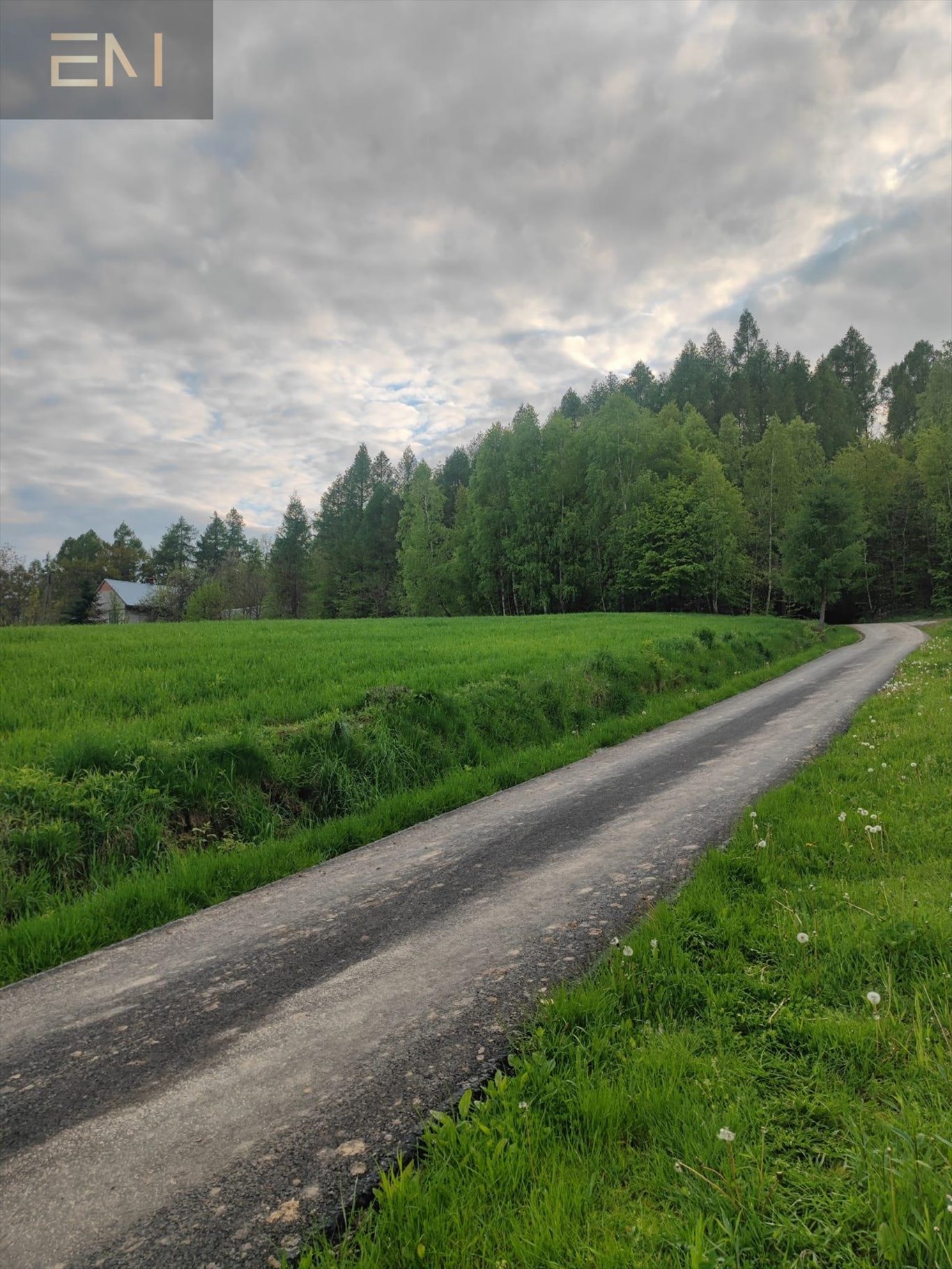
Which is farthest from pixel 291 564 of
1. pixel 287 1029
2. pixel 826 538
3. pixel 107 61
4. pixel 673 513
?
pixel 287 1029

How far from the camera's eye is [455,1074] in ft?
10.1

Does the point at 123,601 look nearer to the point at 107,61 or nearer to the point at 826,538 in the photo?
the point at 826,538

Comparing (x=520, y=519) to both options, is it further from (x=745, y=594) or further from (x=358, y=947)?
(x=358, y=947)

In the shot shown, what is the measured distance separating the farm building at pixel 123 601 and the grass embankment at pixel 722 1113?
96.8 metres

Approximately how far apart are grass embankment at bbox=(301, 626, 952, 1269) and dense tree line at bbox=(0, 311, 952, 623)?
153 ft

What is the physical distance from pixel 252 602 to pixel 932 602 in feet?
267

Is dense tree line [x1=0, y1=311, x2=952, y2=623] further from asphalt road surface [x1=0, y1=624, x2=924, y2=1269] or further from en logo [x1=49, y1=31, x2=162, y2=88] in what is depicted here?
asphalt road surface [x1=0, y1=624, x2=924, y2=1269]

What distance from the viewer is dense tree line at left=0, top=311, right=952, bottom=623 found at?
5016 cm

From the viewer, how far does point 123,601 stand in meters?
89.3

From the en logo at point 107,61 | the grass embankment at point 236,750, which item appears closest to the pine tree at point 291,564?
the grass embankment at point 236,750

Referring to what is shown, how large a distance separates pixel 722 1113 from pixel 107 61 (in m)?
14.9

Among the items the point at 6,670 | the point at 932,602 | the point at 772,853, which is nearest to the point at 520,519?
the point at 932,602

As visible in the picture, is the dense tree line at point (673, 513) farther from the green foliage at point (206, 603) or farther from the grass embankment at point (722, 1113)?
the grass embankment at point (722, 1113)

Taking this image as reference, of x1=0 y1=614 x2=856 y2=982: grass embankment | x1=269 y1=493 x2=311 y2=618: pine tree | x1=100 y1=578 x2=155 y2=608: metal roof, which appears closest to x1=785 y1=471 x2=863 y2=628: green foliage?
x1=0 y1=614 x2=856 y2=982: grass embankment
